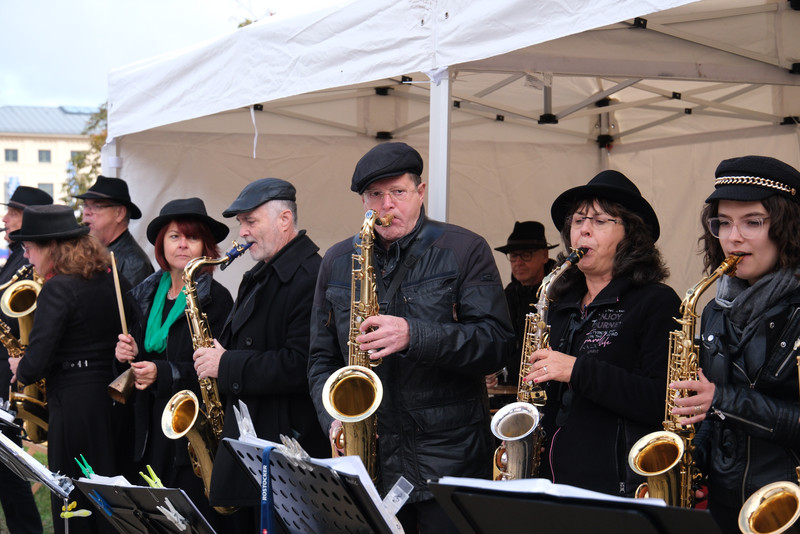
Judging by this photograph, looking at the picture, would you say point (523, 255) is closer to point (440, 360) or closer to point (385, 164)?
A: point (385, 164)

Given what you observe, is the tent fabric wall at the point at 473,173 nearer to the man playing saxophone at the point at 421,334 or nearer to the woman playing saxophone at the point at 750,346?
the man playing saxophone at the point at 421,334

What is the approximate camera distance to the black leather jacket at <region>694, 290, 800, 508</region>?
2453 millimetres

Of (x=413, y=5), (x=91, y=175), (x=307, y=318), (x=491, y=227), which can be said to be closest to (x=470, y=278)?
(x=307, y=318)

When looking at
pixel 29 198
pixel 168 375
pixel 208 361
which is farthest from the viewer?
pixel 29 198

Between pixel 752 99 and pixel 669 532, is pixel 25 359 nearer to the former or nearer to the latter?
pixel 669 532

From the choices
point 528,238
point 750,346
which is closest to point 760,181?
point 750,346

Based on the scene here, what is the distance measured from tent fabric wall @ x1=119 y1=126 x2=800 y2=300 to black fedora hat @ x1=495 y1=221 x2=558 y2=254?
34.8 inches

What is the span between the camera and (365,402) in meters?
3.03

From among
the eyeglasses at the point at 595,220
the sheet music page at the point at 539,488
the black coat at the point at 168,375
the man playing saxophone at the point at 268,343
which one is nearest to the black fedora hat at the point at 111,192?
the black coat at the point at 168,375

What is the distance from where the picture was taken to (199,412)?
403 cm

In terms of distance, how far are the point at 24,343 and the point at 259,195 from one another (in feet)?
7.83

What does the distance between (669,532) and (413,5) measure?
2.64 meters

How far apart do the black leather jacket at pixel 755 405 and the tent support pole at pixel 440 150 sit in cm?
139

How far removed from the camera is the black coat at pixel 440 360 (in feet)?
9.88
